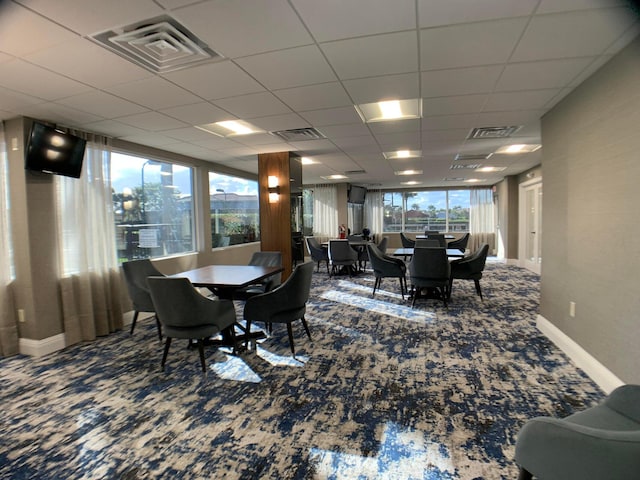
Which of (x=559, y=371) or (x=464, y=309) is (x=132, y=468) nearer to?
(x=559, y=371)

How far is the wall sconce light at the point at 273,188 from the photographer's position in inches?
222

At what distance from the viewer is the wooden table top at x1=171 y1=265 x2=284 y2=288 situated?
3.18m

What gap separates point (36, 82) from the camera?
262 cm

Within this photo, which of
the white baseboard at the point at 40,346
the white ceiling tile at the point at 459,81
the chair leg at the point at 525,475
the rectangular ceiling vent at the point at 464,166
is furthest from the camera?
the rectangular ceiling vent at the point at 464,166

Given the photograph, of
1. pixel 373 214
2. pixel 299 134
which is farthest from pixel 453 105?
pixel 373 214

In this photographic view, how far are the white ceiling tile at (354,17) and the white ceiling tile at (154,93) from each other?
4.85ft

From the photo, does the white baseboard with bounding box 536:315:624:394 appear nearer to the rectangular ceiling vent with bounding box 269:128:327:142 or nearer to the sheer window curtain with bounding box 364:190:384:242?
the rectangular ceiling vent with bounding box 269:128:327:142

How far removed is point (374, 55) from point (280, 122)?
1.78 m

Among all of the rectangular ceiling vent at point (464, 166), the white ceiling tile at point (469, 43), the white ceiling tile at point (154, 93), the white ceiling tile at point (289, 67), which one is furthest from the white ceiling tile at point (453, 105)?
the rectangular ceiling vent at point (464, 166)

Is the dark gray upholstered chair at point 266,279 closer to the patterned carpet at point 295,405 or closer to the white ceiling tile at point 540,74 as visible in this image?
the patterned carpet at point 295,405

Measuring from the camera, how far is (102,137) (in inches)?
164

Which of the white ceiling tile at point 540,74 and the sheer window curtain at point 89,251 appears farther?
the sheer window curtain at point 89,251

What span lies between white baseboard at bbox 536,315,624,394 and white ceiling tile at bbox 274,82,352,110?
320cm

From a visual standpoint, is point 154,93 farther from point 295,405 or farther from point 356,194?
point 356,194
